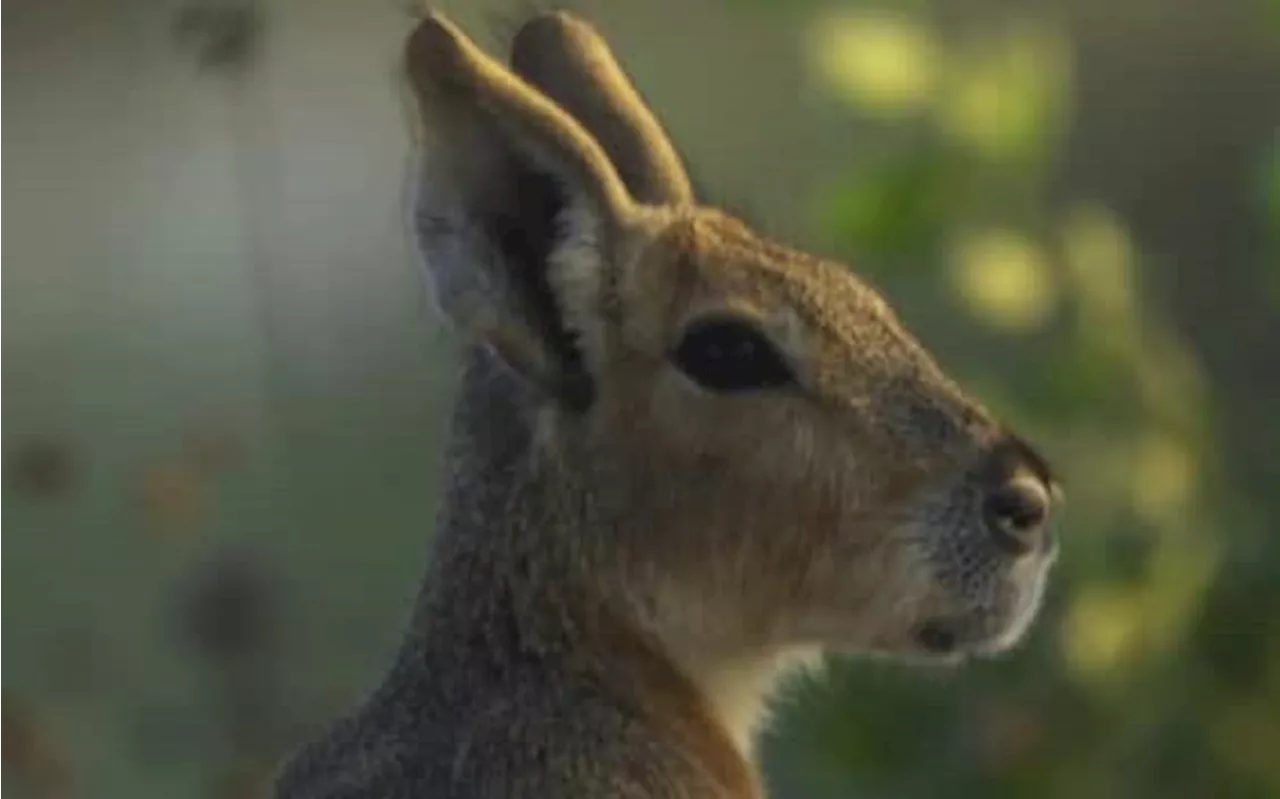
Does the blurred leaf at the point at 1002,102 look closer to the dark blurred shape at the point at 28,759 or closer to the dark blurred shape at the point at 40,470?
the dark blurred shape at the point at 40,470

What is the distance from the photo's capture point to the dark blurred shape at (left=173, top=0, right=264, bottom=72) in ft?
12.8

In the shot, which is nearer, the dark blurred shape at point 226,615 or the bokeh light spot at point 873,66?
the bokeh light spot at point 873,66

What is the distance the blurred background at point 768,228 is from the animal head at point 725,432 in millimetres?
366

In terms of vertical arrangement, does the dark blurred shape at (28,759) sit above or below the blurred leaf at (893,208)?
below

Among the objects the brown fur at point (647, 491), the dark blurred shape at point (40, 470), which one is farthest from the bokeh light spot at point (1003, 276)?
the dark blurred shape at point (40, 470)

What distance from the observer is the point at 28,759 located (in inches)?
177

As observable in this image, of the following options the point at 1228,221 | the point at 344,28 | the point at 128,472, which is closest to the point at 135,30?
the point at 344,28

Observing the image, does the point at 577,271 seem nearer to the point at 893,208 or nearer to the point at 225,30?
the point at 893,208

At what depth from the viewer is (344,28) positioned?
5.43 metres

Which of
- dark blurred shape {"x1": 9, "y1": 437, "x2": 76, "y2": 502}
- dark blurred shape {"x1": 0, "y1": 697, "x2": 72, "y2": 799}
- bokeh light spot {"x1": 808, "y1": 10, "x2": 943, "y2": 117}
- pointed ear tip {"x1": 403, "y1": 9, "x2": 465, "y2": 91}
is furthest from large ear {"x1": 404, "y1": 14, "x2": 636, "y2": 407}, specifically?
dark blurred shape {"x1": 0, "y1": 697, "x2": 72, "y2": 799}

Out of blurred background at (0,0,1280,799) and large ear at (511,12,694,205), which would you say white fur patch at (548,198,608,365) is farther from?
blurred background at (0,0,1280,799)

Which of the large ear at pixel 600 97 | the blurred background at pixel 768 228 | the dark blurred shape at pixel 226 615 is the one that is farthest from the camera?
the dark blurred shape at pixel 226 615

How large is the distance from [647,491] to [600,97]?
363mm

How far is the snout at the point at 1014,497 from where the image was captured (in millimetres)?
2178
